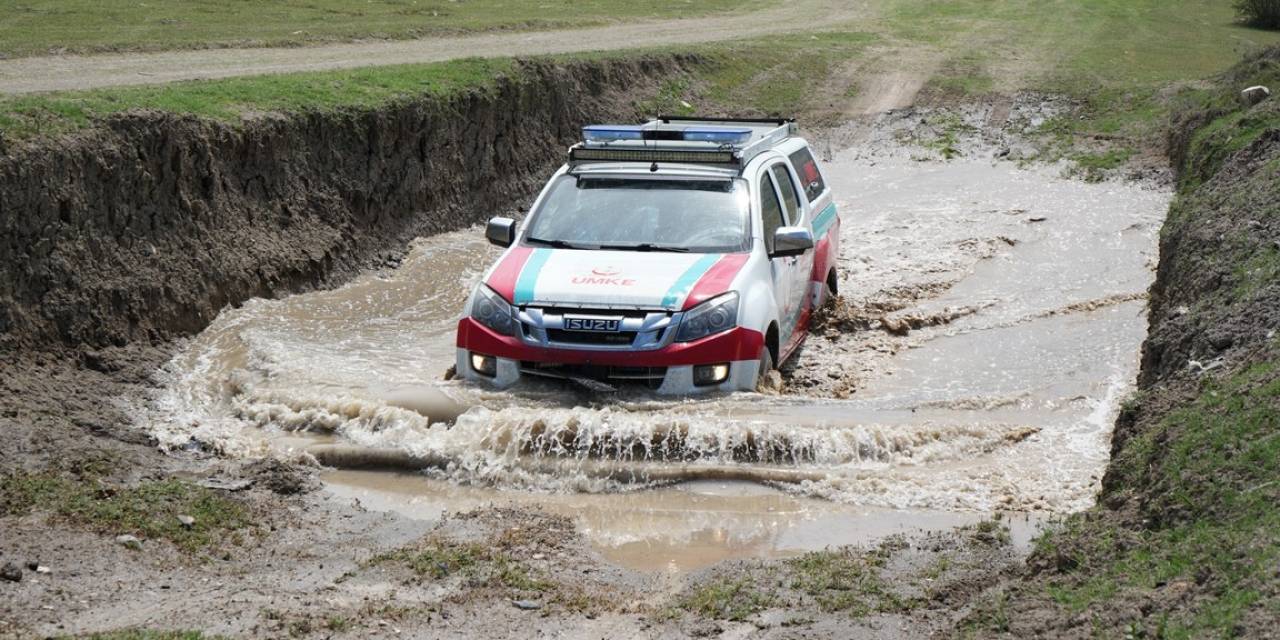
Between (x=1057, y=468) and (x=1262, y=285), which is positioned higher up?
(x=1262, y=285)

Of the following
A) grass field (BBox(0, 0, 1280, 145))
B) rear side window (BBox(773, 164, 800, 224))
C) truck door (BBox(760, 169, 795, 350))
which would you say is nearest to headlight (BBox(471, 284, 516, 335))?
truck door (BBox(760, 169, 795, 350))

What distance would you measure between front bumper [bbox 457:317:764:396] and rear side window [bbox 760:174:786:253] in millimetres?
1305

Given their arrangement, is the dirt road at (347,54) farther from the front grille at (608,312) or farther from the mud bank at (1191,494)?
the mud bank at (1191,494)

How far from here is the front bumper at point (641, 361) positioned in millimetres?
10188

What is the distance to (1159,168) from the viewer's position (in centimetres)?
2122

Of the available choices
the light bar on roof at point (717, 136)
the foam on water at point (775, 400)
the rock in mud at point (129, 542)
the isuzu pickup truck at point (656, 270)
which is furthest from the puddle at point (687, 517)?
the light bar on roof at point (717, 136)

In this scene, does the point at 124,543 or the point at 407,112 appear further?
the point at 407,112

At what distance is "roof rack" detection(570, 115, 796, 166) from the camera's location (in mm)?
11969

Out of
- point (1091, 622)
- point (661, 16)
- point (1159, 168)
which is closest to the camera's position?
point (1091, 622)

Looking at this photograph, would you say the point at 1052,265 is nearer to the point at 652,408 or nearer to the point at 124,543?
the point at 652,408

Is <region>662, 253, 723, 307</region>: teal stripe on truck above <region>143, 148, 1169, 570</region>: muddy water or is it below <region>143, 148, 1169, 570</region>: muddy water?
above

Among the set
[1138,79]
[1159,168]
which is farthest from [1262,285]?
[1138,79]

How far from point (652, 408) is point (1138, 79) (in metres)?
20.0

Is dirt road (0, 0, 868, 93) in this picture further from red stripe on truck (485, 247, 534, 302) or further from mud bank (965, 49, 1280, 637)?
mud bank (965, 49, 1280, 637)
